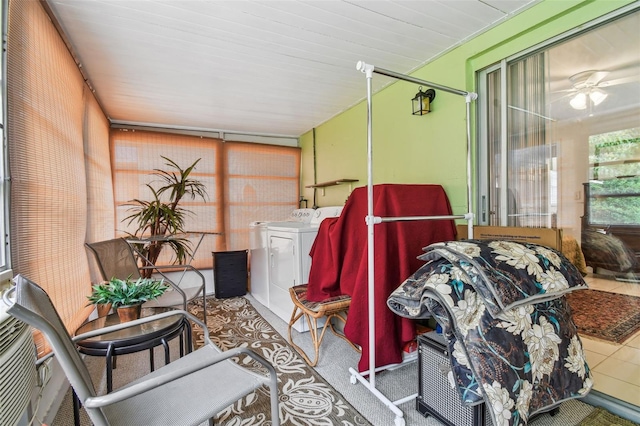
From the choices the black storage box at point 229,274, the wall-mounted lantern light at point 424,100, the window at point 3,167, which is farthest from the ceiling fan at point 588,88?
the black storage box at point 229,274

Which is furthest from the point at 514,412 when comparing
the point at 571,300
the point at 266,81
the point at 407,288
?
the point at 266,81

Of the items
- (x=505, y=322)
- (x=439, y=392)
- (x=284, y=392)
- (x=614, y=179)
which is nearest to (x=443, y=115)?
(x=614, y=179)

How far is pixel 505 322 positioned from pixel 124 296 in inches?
71.5

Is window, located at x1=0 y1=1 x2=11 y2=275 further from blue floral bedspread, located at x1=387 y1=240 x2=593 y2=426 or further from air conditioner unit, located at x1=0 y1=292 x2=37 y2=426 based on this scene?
blue floral bedspread, located at x1=387 y1=240 x2=593 y2=426

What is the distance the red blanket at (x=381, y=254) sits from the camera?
1.89 meters

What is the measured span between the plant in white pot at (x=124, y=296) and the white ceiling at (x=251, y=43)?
1686 millimetres

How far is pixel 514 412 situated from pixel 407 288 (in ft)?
2.06

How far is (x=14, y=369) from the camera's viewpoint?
3.62 feet

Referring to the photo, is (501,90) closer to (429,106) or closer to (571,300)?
(429,106)

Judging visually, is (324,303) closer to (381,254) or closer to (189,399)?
(381,254)

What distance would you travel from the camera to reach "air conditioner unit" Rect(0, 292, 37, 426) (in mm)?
1028

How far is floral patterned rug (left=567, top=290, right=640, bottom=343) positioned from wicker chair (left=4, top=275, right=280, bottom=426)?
1936 millimetres

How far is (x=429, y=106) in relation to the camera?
2562 millimetres

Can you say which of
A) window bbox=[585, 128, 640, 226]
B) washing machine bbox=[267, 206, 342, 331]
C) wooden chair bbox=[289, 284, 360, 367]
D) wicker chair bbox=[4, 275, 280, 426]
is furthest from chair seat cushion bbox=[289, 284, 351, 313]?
window bbox=[585, 128, 640, 226]
